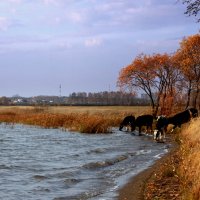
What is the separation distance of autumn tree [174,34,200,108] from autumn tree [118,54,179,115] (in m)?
2.33

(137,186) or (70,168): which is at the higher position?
(137,186)

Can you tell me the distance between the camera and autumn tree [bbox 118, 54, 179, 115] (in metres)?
52.8

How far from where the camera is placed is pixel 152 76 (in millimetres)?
53219

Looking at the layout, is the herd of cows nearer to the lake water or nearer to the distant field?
the lake water

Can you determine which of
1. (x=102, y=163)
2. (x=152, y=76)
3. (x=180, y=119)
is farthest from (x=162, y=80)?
(x=102, y=163)

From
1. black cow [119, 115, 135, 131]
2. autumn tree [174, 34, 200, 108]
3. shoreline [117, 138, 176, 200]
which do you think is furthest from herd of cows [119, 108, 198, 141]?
shoreline [117, 138, 176, 200]

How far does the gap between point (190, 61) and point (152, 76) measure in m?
6.48

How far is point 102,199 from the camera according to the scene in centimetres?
1234

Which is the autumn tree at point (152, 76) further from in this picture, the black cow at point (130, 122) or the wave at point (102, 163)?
the wave at point (102, 163)

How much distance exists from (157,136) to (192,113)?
6932 mm

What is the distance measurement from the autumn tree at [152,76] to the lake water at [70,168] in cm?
2176

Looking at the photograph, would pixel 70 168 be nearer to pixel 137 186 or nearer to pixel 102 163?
pixel 102 163

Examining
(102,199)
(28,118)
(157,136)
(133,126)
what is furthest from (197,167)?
(28,118)

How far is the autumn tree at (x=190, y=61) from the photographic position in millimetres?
48312
